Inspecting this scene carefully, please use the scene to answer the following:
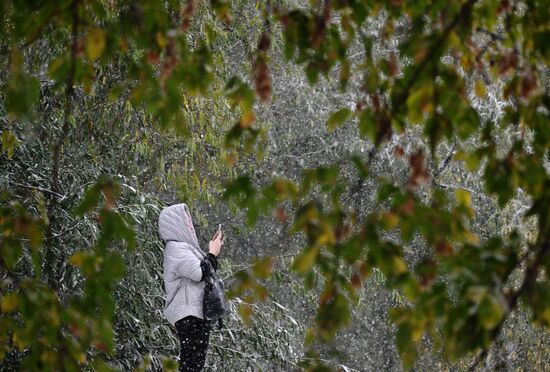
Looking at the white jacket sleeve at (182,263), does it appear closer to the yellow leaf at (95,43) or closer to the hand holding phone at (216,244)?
the hand holding phone at (216,244)

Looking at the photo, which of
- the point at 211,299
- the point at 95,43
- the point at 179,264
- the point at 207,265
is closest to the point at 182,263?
the point at 179,264

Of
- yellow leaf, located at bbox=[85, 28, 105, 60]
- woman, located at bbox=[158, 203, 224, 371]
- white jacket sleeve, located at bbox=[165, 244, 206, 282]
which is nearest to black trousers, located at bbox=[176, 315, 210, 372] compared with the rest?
woman, located at bbox=[158, 203, 224, 371]

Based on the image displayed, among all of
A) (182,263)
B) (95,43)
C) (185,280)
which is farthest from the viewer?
(185,280)

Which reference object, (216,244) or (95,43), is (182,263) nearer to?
(216,244)

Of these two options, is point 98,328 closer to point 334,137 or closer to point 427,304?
point 427,304

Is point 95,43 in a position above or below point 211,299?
above

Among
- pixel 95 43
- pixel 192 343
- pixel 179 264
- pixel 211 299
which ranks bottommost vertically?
pixel 192 343

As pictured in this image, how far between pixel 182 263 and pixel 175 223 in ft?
0.73

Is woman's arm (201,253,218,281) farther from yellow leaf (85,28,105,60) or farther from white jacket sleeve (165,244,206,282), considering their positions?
yellow leaf (85,28,105,60)

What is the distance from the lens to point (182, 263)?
20.7 feet

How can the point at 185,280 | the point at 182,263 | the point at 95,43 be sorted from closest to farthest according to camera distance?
the point at 95,43
the point at 182,263
the point at 185,280

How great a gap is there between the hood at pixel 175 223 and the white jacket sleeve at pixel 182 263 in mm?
60

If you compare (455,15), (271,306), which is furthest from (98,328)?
(271,306)

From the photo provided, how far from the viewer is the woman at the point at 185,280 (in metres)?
6.32
